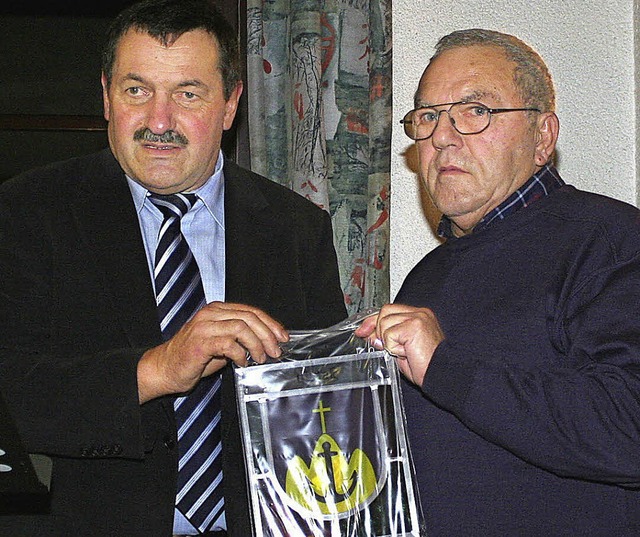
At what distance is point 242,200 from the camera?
2.37 m

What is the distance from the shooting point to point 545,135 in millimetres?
2113

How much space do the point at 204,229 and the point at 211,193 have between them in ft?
0.30

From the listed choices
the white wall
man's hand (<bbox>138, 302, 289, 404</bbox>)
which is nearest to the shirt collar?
man's hand (<bbox>138, 302, 289, 404</bbox>)

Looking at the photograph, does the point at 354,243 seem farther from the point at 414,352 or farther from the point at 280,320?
the point at 414,352

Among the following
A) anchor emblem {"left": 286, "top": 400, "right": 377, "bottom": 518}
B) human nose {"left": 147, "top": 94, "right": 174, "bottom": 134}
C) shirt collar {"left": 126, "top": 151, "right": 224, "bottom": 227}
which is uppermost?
human nose {"left": 147, "top": 94, "right": 174, "bottom": 134}

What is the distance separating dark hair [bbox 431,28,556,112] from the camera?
2.06 metres

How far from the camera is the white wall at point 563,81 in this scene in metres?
3.23

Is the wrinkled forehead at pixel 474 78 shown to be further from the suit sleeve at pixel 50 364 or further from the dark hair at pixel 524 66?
the suit sleeve at pixel 50 364

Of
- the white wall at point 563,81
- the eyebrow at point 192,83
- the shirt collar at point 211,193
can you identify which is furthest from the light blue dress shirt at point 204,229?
the white wall at point 563,81

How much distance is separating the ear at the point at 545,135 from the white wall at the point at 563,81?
109cm

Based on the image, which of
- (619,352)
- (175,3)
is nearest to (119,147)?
(175,3)

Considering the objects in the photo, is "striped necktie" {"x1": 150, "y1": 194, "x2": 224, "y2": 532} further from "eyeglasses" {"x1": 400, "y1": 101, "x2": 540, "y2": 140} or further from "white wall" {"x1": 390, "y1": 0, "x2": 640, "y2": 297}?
"white wall" {"x1": 390, "y1": 0, "x2": 640, "y2": 297}

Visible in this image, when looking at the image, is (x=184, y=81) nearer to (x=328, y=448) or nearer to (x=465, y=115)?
(x=465, y=115)

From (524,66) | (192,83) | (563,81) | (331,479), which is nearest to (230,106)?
(192,83)
